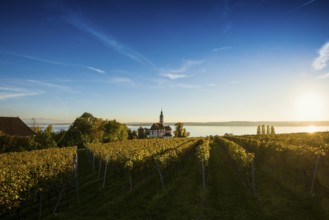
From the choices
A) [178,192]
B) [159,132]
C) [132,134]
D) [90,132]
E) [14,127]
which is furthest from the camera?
[159,132]

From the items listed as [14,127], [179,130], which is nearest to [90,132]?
[14,127]

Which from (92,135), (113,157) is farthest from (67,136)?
(113,157)

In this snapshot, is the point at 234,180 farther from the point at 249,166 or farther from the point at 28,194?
the point at 28,194

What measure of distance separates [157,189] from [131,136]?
8135cm

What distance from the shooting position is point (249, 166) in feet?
56.1

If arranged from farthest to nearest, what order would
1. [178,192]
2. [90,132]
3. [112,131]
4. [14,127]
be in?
[112,131] < [90,132] < [14,127] < [178,192]

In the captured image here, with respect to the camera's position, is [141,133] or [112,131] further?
[141,133]

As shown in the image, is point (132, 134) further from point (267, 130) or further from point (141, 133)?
point (267, 130)

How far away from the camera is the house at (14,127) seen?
1983 inches

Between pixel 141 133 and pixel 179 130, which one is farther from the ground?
pixel 179 130

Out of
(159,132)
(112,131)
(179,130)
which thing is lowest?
(159,132)

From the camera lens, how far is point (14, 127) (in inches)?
2041

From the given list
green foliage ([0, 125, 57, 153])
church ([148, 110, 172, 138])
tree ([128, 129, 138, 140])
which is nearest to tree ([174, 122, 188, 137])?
church ([148, 110, 172, 138])

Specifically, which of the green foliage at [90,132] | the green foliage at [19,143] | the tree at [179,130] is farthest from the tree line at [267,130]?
the green foliage at [19,143]
